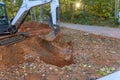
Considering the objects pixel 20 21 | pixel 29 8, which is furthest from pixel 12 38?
pixel 29 8

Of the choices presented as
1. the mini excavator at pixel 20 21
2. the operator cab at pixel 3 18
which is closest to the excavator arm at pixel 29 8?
the mini excavator at pixel 20 21

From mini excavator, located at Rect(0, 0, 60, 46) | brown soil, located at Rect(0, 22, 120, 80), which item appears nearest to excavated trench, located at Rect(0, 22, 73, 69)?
brown soil, located at Rect(0, 22, 120, 80)

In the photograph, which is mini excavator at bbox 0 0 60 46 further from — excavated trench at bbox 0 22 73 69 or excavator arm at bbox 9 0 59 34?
excavated trench at bbox 0 22 73 69

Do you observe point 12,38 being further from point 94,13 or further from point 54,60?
point 94,13

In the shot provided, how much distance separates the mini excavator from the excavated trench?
0.28m

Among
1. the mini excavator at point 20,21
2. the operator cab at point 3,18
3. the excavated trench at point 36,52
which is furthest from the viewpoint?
the operator cab at point 3,18

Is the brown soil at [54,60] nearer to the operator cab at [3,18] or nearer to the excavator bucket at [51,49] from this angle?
the excavator bucket at [51,49]

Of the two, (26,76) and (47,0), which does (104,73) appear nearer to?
(26,76)

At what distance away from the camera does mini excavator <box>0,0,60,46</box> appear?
712 centimetres

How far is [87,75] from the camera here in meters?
5.71

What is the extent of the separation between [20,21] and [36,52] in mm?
1780

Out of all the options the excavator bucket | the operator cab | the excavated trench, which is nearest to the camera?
the excavated trench

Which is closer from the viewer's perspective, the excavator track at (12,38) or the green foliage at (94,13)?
the excavator track at (12,38)

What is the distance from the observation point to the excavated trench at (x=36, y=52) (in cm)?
650
